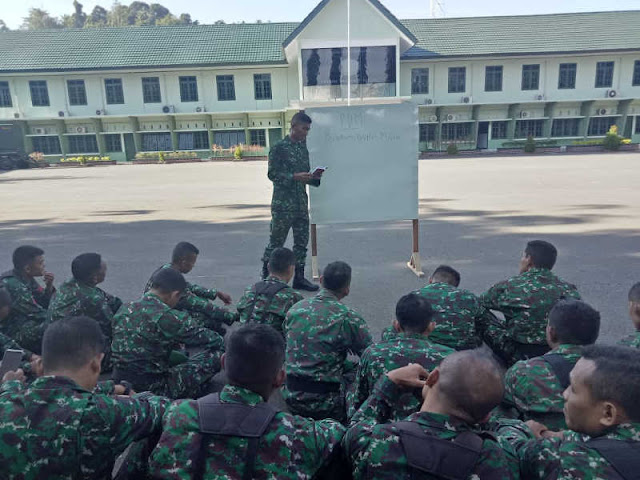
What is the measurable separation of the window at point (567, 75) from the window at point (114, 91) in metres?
29.3

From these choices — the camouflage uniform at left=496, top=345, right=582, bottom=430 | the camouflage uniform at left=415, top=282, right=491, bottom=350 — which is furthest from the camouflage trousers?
the camouflage uniform at left=496, top=345, right=582, bottom=430

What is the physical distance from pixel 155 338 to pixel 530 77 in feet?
113

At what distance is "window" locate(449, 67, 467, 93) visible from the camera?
31.8 meters

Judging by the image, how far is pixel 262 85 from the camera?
104ft

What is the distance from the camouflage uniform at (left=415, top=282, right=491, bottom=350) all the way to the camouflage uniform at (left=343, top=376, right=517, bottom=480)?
1.43m

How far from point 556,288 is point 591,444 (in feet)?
6.67

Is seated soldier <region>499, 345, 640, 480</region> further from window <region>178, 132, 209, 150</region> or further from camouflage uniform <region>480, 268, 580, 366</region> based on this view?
window <region>178, 132, 209, 150</region>

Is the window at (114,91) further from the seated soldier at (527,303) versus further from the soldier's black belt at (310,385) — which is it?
the soldier's black belt at (310,385)

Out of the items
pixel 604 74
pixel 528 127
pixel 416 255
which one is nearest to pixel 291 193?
pixel 416 255

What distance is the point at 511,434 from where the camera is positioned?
75.2 inches

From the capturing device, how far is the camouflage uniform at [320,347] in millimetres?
2754

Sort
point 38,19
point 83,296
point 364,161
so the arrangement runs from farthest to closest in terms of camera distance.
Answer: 1. point 38,19
2. point 364,161
3. point 83,296

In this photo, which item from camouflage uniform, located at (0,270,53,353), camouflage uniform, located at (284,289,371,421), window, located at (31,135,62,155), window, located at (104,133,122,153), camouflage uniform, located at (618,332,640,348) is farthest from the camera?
window, located at (104,133,122,153)

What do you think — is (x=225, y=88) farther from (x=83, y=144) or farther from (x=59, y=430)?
(x=59, y=430)
